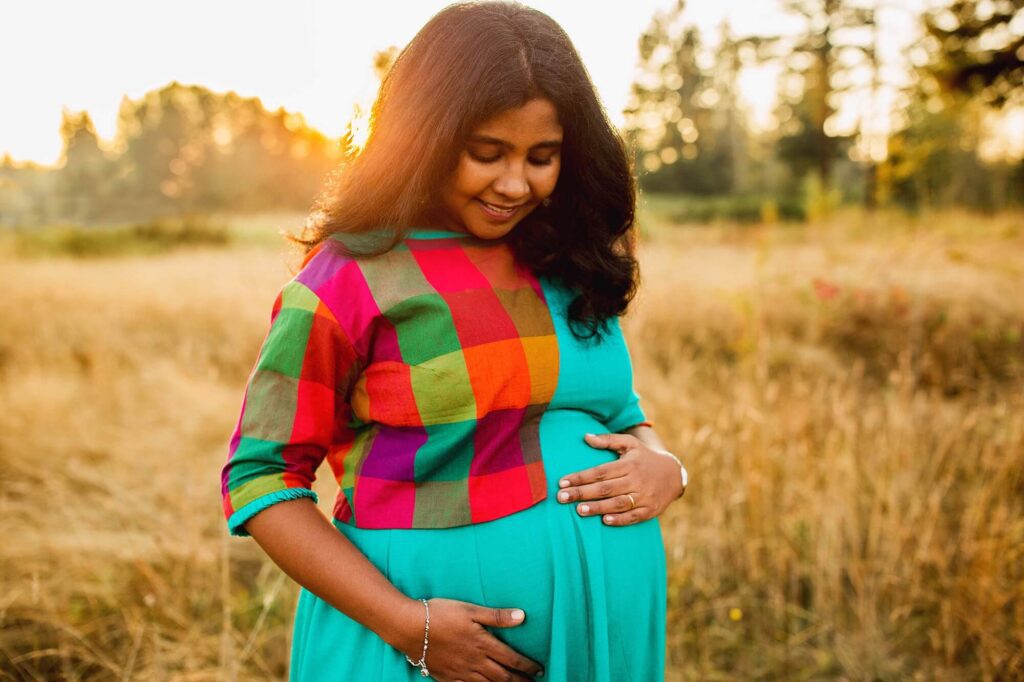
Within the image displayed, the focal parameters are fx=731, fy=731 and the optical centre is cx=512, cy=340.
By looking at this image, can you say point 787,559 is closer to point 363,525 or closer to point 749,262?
point 363,525

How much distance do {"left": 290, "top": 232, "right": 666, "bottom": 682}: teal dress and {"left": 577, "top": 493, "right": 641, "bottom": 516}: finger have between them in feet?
0.05

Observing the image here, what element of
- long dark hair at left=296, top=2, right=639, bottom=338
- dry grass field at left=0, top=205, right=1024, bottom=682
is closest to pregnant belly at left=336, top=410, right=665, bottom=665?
long dark hair at left=296, top=2, right=639, bottom=338

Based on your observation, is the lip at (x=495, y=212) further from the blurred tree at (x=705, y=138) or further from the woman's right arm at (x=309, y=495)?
the blurred tree at (x=705, y=138)

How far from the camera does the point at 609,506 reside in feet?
4.52

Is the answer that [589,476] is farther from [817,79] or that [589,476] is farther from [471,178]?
[817,79]

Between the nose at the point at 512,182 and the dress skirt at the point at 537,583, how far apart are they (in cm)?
42

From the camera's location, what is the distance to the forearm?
3.79 ft

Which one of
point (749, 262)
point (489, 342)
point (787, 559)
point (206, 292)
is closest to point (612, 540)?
point (489, 342)

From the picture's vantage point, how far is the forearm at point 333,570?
45.4 inches

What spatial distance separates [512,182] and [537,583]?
714 millimetres

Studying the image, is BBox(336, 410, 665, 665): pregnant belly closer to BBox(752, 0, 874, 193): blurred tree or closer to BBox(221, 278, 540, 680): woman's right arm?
BBox(221, 278, 540, 680): woman's right arm

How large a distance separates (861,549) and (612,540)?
2.06 m

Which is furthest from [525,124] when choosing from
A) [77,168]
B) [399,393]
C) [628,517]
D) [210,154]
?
[210,154]

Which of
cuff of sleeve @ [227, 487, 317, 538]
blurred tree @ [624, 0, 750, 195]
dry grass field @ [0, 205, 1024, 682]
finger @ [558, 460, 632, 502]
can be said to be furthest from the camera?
blurred tree @ [624, 0, 750, 195]
